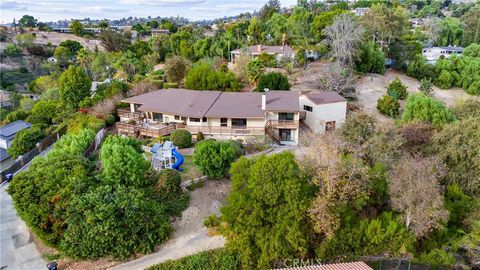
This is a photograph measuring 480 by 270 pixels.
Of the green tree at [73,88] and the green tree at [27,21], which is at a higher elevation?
the green tree at [27,21]

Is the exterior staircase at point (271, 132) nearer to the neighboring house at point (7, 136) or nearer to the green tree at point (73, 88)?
the green tree at point (73, 88)

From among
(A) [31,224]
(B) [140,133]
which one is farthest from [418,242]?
(B) [140,133]

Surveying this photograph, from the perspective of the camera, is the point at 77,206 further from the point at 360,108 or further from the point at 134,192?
the point at 360,108

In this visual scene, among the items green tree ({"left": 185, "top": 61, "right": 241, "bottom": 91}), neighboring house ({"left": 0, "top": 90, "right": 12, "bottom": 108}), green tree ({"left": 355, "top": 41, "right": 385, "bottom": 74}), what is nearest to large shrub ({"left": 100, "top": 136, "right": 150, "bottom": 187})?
green tree ({"left": 185, "top": 61, "right": 241, "bottom": 91})

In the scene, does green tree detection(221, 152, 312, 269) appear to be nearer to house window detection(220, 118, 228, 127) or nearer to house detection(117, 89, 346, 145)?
house detection(117, 89, 346, 145)

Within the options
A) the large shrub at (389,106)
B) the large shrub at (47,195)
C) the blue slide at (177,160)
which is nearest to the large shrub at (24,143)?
the large shrub at (47,195)

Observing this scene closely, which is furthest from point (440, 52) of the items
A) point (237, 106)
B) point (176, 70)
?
point (237, 106)

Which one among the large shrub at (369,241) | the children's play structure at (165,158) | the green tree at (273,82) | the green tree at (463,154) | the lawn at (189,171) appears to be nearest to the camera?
the large shrub at (369,241)
